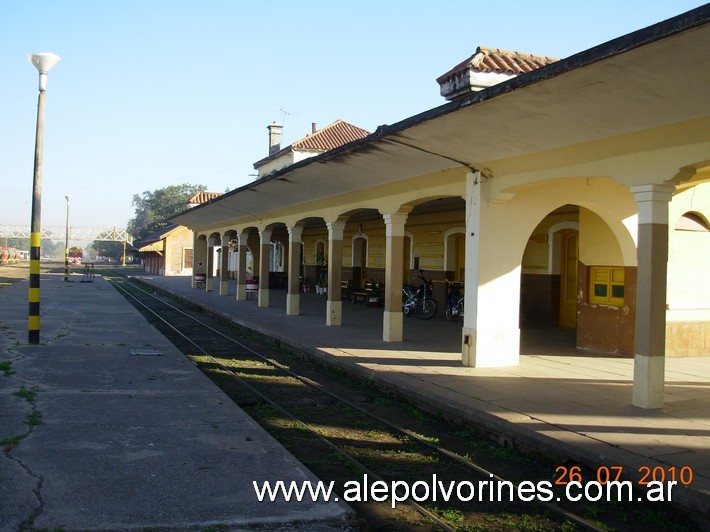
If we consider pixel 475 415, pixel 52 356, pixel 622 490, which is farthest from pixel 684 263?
pixel 52 356

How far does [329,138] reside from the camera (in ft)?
123

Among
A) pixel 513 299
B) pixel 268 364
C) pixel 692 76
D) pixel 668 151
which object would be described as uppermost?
pixel 692 76

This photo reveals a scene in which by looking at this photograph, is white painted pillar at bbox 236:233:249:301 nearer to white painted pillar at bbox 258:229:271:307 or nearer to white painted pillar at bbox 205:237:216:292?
white painted pillar at bbox 258:229:271:307

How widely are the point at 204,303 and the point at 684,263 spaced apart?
16.9 m

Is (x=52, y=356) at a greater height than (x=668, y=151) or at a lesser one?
lesser

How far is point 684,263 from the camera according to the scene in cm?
1100

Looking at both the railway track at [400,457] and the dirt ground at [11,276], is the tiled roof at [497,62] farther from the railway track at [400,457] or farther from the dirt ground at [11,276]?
the dirt ground at [11,276]

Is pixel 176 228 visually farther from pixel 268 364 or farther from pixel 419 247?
pixel 268 364

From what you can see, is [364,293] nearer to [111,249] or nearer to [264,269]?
[264,269]

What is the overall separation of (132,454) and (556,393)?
16.7 ft

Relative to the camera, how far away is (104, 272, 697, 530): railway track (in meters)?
4.62

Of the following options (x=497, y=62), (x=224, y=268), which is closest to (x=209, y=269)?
(x=224, y=268)

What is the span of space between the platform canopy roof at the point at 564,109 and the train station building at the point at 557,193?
20 mm

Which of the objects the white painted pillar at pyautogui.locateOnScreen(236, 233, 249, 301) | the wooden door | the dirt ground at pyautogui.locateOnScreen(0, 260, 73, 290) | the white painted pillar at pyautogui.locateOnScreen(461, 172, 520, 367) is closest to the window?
the white painted pillar at pyautogui.locateOnScreen(461, 172, 520, 367)
